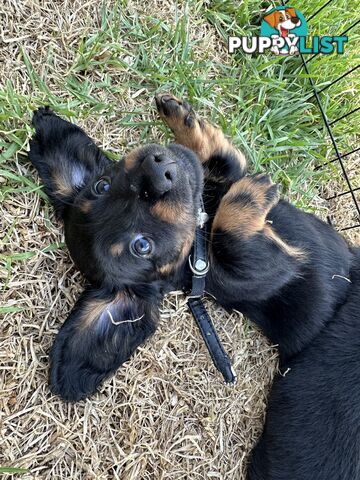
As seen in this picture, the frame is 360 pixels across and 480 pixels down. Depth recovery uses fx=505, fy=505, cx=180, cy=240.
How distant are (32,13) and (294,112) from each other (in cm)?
147

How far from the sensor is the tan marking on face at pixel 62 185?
2207mm

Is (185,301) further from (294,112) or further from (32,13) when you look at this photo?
(32,13)

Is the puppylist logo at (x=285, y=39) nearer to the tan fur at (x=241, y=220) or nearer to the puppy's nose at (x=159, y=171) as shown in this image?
the tan fur at (x=241, y=220)

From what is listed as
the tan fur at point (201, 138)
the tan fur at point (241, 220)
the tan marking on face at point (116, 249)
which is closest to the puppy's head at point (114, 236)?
the tan marking on face at point (116, 249)

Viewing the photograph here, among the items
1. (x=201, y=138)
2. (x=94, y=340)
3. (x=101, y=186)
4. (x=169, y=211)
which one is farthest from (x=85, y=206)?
(x=201, y=138)

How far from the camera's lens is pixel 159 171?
180cm

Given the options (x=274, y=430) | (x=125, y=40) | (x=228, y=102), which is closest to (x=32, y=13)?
(x=125, y=40)

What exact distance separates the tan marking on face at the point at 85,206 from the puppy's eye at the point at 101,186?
0.06 metres

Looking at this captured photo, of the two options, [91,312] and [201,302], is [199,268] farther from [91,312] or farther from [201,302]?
[91,312]

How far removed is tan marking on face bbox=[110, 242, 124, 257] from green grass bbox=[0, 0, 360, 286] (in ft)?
1.81

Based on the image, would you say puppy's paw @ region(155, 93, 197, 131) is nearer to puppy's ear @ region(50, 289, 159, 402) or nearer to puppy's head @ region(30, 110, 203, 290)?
puppy's head @ region(30, 110, 203, 290)

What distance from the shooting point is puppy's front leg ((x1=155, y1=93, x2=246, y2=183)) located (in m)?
2.48

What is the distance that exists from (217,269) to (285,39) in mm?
1444

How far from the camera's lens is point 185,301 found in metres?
2.60
